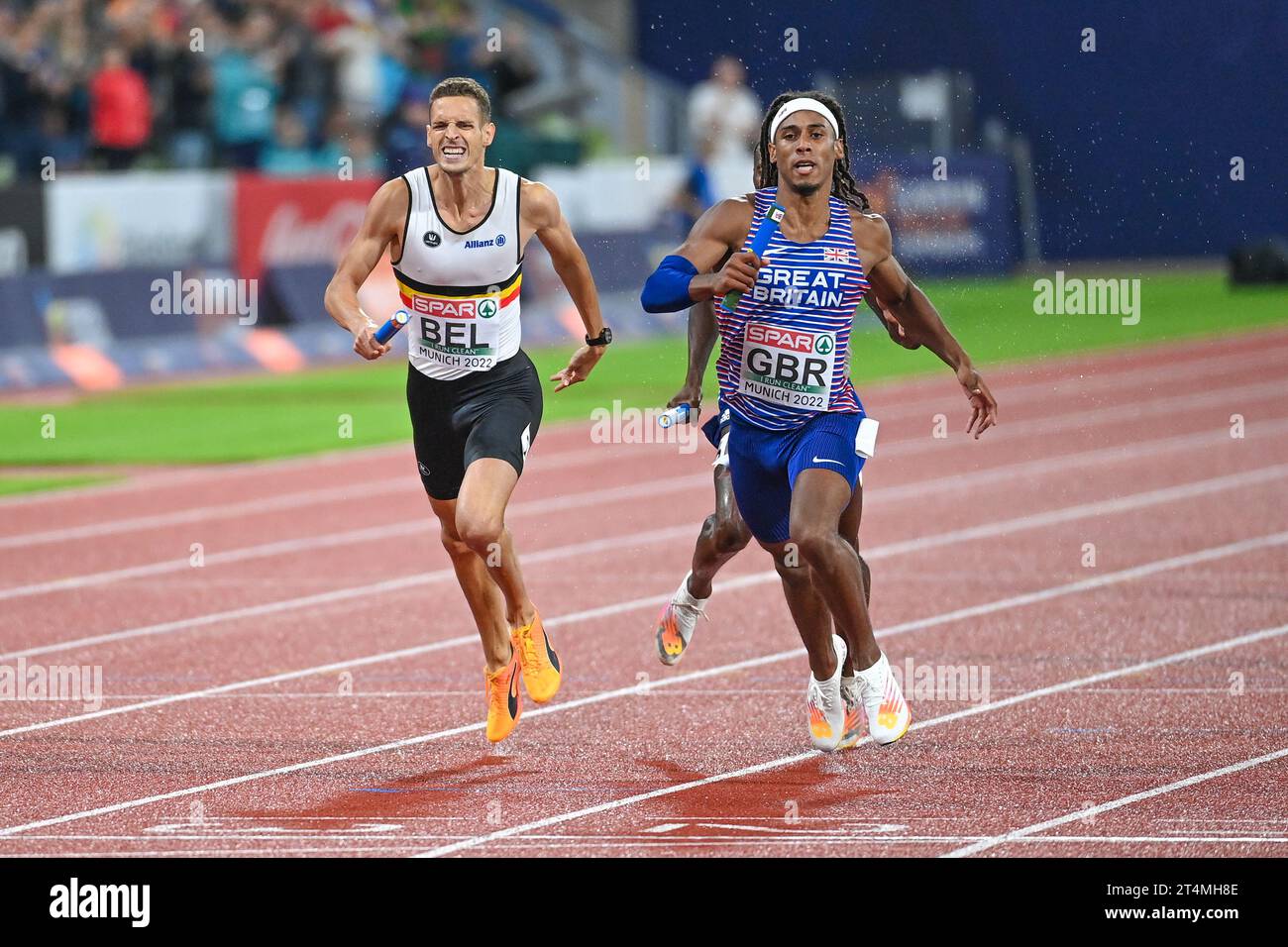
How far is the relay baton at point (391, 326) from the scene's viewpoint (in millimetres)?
6664

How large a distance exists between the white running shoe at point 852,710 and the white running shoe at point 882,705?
0.16 metres

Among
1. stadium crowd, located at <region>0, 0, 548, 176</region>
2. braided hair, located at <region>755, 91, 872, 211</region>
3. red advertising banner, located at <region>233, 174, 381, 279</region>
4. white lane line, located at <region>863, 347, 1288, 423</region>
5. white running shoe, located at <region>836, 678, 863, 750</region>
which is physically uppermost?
stadium crowd, located at <region>0, 0, 548, 176</region>

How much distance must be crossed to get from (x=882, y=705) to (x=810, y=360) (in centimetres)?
111

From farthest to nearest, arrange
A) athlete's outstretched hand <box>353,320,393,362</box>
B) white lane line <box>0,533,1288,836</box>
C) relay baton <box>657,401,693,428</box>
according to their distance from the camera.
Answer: relay baton <box>657,401,693,428</box>
athlete's outstretched hand <box>353,320,393,362</box>
white lane line <box>0,533,1288,836</box>

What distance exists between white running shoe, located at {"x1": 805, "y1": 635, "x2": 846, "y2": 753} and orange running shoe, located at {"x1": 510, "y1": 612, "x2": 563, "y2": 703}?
89cm

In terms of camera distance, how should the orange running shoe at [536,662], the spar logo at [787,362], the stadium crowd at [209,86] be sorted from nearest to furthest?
1. the spar logo at [787,362]
2. the orange running shoe at [536,662]
3. the stadium crowd at [209,86]

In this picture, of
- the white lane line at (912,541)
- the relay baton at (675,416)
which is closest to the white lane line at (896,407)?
the white lane line at (912,541)

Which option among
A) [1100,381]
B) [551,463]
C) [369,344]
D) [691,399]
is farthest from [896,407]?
[369,344]

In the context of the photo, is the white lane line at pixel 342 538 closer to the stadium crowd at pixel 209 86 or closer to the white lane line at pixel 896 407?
the white lane line at pixel 896 407

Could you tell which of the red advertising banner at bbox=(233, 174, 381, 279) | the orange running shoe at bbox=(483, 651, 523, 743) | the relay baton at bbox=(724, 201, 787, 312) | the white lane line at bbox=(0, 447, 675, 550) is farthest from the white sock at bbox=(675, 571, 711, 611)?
the red advertising banner at bbox=(233, 174, 381, 279)

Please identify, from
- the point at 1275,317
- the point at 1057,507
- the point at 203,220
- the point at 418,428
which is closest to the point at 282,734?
the point at 418,428

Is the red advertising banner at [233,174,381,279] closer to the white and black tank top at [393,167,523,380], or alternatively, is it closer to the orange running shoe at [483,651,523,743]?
the white and black tank top at [393,167,523,380]

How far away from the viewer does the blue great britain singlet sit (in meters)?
7.10

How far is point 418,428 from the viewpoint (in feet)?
25.3
